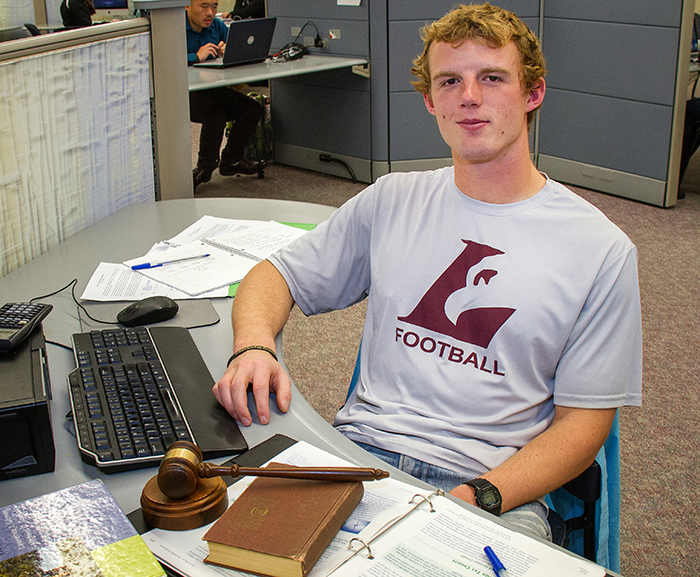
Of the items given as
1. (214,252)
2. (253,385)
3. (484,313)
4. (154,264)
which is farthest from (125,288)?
(484,313)

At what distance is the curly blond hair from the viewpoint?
1173mm

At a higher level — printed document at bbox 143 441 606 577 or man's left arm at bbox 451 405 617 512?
printed document at bbox 143 441 606 577

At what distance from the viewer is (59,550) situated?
2.16 ft

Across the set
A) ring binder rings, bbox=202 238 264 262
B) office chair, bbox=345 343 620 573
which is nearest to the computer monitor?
ring binder rings, bbox=202 238 264 262

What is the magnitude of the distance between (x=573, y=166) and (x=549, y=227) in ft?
11.4

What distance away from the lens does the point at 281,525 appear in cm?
69

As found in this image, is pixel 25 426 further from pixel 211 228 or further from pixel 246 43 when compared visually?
pixel 246 43

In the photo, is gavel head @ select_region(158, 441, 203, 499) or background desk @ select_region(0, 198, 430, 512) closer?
gavel head @ select_region(158, 441, 203, 499)

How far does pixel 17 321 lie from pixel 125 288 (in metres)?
0.38

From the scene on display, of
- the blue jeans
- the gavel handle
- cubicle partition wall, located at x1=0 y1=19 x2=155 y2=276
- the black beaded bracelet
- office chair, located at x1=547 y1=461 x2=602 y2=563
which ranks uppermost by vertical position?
cubicle partition wall, located at x1=0 y1=19 x2=155 y2=276

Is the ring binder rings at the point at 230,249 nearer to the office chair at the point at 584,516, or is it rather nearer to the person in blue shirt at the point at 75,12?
the office chair at the point at 584,516

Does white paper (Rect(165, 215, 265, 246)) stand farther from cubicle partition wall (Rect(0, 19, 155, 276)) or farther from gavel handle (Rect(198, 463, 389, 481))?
gavel handle (Rect(198, 463, 389, 481))

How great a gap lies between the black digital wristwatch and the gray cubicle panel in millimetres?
3424

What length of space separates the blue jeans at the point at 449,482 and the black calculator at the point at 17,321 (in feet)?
1.72
